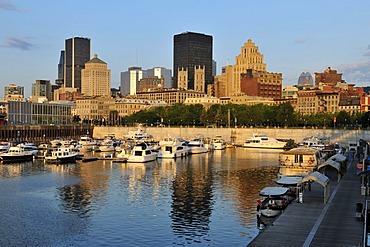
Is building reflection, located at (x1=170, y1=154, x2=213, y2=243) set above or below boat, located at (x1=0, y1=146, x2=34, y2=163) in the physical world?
below

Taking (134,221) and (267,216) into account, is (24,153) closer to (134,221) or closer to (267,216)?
(134,221)

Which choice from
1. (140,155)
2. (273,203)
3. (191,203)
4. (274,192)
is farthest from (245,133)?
(273,203)

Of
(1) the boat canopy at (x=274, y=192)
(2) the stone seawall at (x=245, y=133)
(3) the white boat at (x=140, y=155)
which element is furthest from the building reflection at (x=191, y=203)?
(2) the stone seawall at (x=245, y=133)

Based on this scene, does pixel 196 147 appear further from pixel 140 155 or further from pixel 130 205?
pixel 130 205

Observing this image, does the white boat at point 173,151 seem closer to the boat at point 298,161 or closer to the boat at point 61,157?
the boat at point 61,157

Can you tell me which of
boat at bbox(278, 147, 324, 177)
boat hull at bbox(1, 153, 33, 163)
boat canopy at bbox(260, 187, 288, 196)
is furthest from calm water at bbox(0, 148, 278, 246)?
boat hull at bbox(1, 153, 33, 163)

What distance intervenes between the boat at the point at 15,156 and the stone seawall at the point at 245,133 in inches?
3156

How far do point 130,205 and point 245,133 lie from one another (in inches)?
4729

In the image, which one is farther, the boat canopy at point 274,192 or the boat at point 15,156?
the boat at point 15,156

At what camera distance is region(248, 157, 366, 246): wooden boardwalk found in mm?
33094

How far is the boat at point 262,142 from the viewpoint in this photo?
149m

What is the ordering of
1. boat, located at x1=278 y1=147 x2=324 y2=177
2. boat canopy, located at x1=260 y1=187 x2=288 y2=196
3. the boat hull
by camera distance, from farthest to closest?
the boat hull
boat, located at x1=278 y1=147 x2=324 y2=177
boat canopy, located at x1=260 y1=187 x2=288 y2=196

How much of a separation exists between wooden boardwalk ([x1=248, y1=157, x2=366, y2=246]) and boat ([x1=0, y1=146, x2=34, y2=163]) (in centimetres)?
6885

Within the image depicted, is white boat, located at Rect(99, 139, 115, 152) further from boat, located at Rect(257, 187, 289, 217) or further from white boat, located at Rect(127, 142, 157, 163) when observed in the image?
boat, located at Rect(257, 187, 289, 217)
